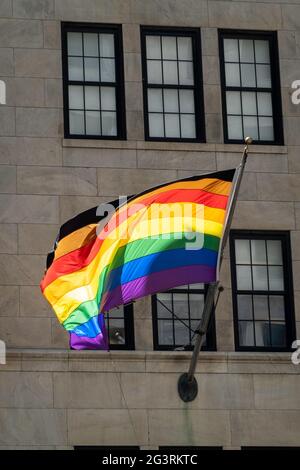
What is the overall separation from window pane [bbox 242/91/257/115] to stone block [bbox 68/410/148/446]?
22.5 feet

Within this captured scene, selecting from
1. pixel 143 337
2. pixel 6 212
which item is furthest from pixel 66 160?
pixel 143 337

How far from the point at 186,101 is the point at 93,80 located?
197 cm

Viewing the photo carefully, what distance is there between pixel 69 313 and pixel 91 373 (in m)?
3.51

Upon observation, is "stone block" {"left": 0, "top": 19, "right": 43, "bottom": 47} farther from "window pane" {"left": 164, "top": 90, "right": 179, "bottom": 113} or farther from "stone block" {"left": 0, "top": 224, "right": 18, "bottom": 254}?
"stone block" {"left": 0, "top": 224, "right": 18, "bottom": 254}

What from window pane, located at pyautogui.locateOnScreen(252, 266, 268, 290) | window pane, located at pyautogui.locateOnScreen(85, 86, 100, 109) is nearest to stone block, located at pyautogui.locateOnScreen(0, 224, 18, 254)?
window pane, located at pyautogui.locateOnScreen(85, 86, 100, 109)

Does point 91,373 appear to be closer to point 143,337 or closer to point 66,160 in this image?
point 143,337

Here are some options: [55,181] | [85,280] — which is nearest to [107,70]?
[55,181]

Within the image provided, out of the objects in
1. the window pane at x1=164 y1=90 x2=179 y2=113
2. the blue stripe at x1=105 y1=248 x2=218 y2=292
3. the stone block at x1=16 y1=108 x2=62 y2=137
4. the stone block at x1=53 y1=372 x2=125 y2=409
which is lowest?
the stone block at x1=53 y1=372 x2=125 y2=409

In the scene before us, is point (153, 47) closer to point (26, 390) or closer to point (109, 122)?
point (109, 122)

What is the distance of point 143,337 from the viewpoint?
119 ft

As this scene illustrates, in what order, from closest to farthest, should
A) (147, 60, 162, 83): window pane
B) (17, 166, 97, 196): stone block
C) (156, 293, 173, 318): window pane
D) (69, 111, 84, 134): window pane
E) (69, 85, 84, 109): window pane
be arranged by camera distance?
(17, 166, 97, 196): stone block
(156, 293, 173, 318): window pane
(69, 111, 84, 134): window pane
(69, 85, 84, 109): window pane
(147, 60, 162, 83): window pane

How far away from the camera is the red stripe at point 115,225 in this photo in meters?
32.6

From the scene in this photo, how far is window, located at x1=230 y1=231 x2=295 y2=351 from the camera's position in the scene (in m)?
36.8

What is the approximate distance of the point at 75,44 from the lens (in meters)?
37.6
